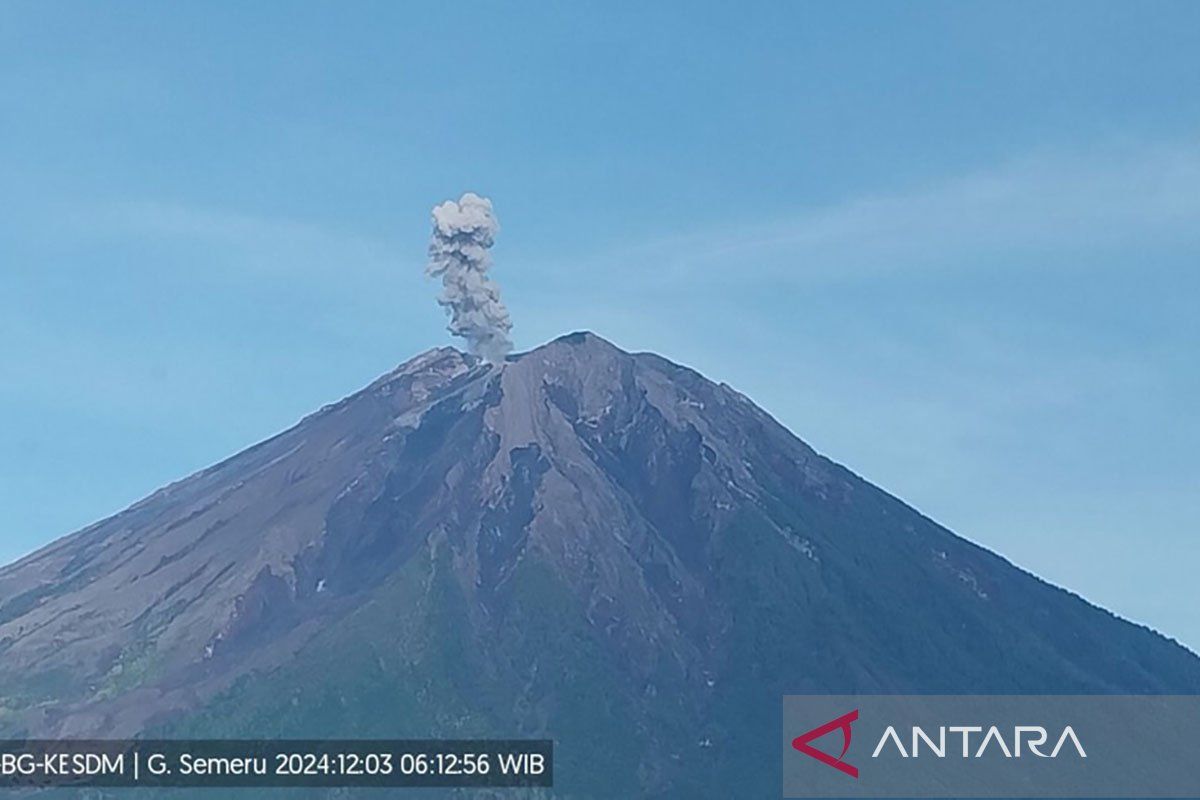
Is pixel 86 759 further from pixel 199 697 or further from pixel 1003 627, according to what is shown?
pixel 1003 627

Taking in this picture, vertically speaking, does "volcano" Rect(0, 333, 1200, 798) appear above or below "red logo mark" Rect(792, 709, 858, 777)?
above

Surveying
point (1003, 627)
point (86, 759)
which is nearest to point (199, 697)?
point (86, 759)

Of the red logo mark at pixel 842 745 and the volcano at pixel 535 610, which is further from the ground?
the volcano at pixel 535 610

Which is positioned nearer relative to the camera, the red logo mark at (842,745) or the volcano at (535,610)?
the red logo mark at (842,745)

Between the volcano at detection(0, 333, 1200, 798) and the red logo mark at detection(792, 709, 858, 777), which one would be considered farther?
the volcano at detection(0, 333, 1200, 798)
